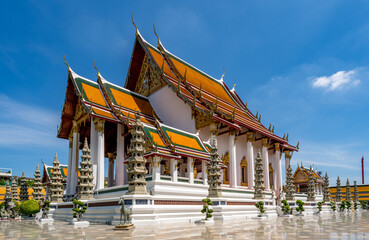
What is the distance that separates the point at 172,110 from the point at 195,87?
2.91 m

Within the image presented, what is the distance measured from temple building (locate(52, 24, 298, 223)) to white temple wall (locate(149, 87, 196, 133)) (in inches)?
2.7

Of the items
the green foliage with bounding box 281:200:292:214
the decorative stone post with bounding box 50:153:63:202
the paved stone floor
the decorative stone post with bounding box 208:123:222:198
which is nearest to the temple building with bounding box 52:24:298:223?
the decorative stone post with bounding box 208:123:222:198

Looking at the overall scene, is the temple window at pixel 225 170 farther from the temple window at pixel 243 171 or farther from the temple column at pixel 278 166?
the temple column at pixel 278 166

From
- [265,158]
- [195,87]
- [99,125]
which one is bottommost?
[265,158]

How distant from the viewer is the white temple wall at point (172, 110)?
2333 cm

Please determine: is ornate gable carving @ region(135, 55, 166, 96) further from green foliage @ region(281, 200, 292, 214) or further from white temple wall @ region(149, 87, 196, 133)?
green foliage @ region(281, 200, 292, 214)

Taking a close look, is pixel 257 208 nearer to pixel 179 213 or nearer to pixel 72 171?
pixel 179 213

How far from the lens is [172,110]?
24.3 m

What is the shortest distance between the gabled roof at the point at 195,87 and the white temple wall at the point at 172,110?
3.15 ft

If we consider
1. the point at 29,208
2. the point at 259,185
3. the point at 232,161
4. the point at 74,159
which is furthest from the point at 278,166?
the point at 29,208

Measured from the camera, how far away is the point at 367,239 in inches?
328

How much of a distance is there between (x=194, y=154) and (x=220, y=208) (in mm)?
3785

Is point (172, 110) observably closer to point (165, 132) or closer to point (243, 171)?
point (165, 132)

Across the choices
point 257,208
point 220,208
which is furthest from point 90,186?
point 257,208
